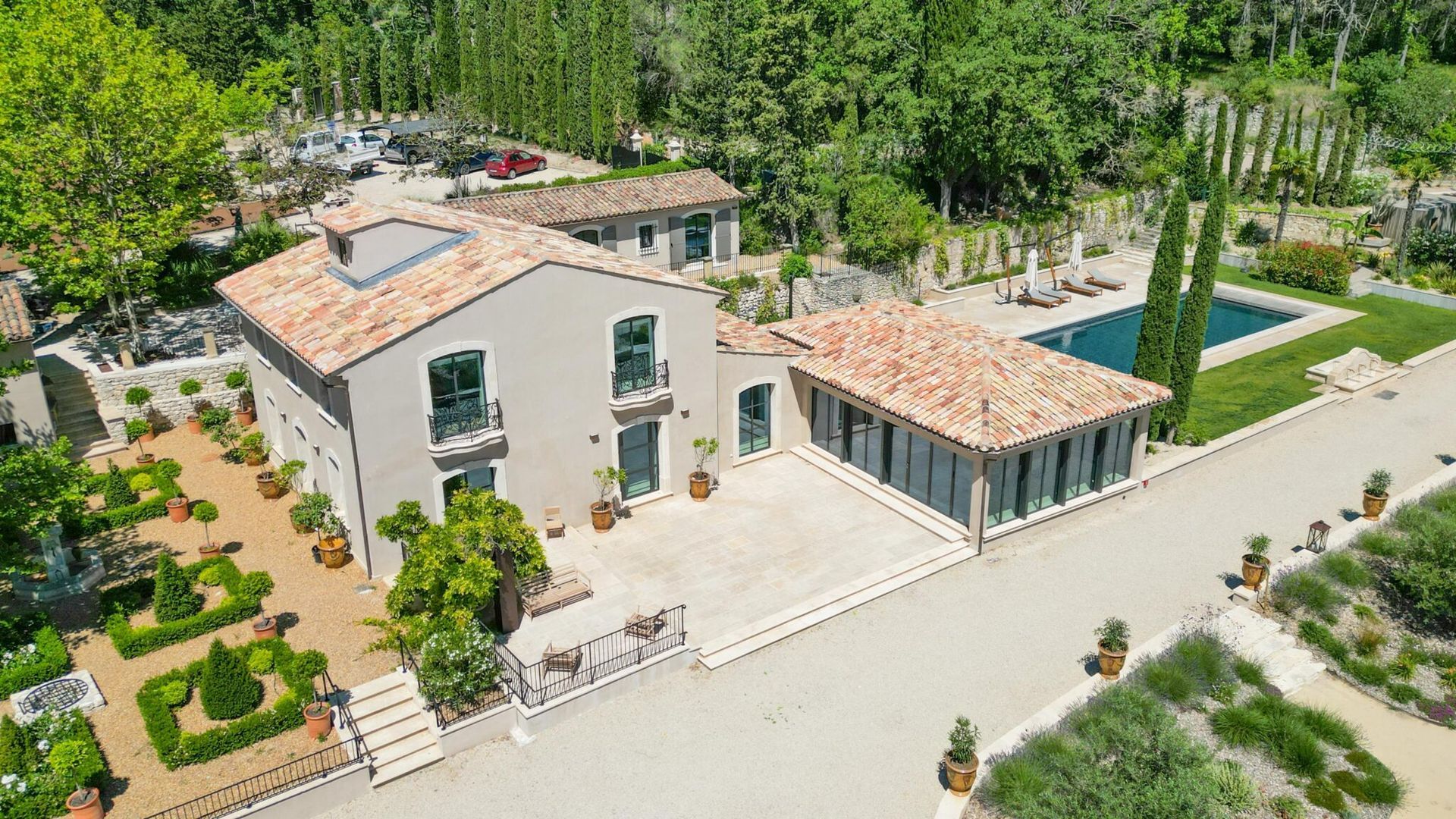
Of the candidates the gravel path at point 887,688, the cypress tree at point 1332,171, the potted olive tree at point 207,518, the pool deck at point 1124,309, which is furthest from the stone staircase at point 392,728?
the cypress tree at point 1332,171

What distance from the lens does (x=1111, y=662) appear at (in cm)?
2072

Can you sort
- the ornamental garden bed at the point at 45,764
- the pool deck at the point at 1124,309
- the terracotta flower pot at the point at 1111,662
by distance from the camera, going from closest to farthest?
the ornamental garden bed at the point at 45,764 → the terracotta flower pot at the point at 1111,662 → the pool deck at the point at 1124,309

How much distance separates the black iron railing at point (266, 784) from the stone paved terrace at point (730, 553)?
413 cm

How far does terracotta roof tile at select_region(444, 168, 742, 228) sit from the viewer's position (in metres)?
37.2

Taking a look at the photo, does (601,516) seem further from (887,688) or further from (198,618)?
(198,618)

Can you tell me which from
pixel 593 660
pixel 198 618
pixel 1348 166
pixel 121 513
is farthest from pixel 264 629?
pixel 1348 166

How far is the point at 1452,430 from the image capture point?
3256 cm

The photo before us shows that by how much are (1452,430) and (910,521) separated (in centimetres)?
1942

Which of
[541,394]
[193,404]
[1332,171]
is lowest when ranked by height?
[193,404]

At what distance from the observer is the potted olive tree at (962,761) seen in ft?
58.1

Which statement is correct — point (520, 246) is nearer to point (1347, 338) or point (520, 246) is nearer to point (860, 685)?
point (860, 685)

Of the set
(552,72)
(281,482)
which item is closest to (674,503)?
(281,482)

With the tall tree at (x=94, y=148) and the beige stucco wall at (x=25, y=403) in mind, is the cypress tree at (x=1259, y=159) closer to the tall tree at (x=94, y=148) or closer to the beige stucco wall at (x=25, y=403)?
the tall tree at (x=94, y=148)

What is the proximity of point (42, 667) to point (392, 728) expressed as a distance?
7.21 metres
